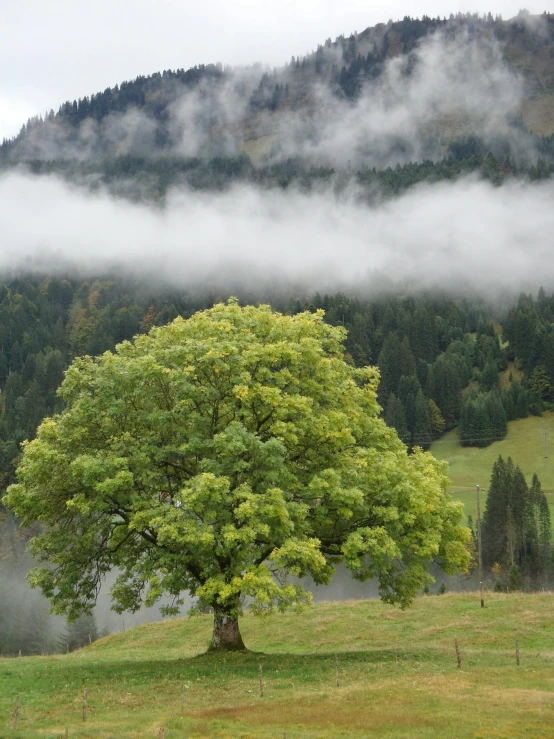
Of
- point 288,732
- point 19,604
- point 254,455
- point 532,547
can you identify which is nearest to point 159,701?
point 288,732

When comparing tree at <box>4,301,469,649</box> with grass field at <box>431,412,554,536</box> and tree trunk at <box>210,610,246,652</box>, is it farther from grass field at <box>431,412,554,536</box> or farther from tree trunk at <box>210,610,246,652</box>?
grass field at <box>431,412,554,536</box>

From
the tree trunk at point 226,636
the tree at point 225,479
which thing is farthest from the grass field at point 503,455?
the tree trunk at point 226,636

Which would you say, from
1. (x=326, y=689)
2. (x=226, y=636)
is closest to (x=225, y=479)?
(x=326, y=689)

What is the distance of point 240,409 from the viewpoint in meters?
34.7

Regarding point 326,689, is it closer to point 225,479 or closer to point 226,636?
point 226,636

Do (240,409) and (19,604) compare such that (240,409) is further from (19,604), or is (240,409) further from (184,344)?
(19,604)

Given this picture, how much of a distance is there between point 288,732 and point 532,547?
10767 cm

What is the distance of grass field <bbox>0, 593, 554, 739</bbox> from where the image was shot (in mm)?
23047

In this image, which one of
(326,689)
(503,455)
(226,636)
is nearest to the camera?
(326,689)

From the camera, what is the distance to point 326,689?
28438 mm

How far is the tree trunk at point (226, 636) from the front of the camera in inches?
1428

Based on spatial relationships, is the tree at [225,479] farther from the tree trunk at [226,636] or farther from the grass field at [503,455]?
the grass field at [503,455]

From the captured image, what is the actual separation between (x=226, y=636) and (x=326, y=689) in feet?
31.2

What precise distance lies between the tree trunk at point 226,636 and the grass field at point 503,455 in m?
116
